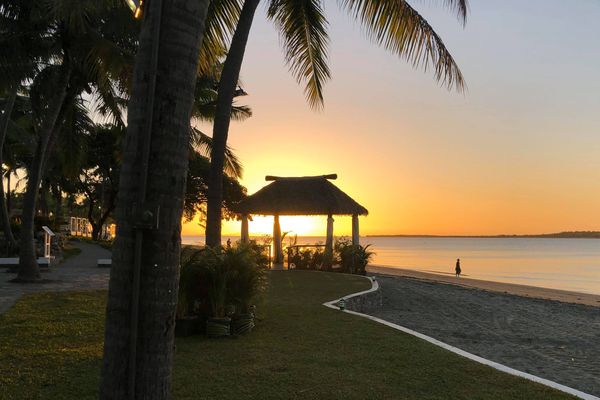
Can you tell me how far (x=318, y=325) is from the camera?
24.5 feet

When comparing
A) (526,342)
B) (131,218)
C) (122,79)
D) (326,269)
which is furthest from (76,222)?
(131,218)

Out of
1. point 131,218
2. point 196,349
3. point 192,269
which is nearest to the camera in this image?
point 131,218

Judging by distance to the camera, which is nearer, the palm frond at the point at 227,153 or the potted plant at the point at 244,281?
the potted plant at the point at 244,281

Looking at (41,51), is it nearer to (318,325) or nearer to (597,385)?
(318,325)

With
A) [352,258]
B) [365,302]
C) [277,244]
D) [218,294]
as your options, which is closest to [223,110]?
[218,294]

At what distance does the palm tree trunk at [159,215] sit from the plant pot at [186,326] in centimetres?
400

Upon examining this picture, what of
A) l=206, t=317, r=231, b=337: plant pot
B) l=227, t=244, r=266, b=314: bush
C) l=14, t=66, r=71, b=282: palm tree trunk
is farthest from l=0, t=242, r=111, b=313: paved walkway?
l=227, t=244, r=266, b=314: bush

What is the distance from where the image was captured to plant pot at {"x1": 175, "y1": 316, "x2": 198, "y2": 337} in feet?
22.1

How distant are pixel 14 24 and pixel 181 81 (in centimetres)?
1088

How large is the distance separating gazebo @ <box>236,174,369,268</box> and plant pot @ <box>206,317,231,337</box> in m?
11.6

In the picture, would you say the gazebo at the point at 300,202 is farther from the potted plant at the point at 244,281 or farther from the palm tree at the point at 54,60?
the potted plant at the point at 244,281

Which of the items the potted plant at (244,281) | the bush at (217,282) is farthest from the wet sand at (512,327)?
the bush at (217,282)

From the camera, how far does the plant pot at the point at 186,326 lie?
673 centimetres

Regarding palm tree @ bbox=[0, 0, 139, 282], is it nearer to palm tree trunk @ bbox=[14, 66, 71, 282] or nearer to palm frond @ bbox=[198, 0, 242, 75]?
palm tree trunk @ bbox=[14, 66, 71, 282]
